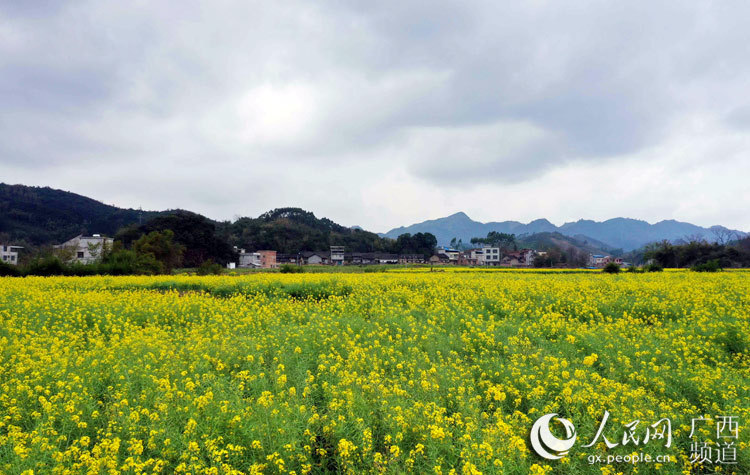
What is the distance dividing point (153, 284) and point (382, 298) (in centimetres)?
1075

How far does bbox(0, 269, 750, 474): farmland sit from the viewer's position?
12.0ft

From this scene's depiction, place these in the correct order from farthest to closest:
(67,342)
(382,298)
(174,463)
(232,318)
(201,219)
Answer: (201,219) → (382,298) → (232,318) → (67,342) → (174,463)

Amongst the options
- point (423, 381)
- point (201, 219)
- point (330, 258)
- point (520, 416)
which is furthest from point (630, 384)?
point (330, 258)

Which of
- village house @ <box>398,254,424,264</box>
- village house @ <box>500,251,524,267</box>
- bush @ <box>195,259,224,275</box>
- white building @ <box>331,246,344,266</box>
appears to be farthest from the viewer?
village house @ <box>500,251,524,267</box>

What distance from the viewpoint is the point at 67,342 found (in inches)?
295

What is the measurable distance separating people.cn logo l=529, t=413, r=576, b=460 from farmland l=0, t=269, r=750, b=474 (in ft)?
0.36

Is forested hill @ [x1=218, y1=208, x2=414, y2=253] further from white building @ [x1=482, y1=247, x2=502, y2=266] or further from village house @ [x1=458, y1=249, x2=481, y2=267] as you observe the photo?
white building @ [x1=482, y1=247, x2=502, y2=266]

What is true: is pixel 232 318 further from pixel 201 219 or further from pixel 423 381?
pixel 201 219

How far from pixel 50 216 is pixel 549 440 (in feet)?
333

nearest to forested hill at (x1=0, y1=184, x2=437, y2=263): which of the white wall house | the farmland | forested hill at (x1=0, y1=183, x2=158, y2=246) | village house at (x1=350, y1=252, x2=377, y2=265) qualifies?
forested hill at (x1=0, y1=183, x2=158, y2=246)

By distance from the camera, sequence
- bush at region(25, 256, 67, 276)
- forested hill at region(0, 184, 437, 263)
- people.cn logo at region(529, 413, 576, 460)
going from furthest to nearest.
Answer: forested hill at region(0, 184, 437, 263) → bush at region(25, 256, 67, 276) → people.cn logo at region(529, 413, 576, 460)

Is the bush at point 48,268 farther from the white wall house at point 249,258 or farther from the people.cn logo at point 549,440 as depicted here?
the white wall house at point 249,258

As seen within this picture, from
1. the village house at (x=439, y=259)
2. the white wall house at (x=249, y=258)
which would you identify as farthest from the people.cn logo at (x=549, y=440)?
the village house at (x=439, y=259)

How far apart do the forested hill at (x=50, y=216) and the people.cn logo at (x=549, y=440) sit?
86815 mm
